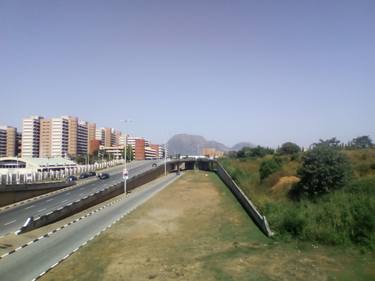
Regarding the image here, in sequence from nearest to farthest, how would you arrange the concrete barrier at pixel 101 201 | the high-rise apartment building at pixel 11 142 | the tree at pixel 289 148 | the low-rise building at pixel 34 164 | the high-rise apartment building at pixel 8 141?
the concrete barrier at pixel 101 201 < the low-rise building at pixel 34 164 < the tree at pixel 289 148 < the high-rise apartment building at pixel 8 141 < the high-rise apartment building at pixel 11 142

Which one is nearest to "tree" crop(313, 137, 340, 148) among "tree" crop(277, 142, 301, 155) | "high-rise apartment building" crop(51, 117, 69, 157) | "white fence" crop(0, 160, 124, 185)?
"white fence" crop(0, 160, 124, 185)

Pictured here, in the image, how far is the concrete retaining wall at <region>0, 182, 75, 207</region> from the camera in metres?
40.5

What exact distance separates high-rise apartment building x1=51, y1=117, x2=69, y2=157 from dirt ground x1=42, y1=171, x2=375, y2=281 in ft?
503

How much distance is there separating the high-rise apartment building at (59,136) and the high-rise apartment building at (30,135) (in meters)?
7.40

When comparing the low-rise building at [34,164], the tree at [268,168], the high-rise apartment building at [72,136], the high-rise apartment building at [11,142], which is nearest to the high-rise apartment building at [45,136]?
the high-rise apartment building at [72,136]

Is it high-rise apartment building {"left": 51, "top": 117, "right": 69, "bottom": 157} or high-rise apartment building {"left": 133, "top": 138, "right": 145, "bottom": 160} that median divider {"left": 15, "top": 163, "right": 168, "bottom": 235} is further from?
high-rise apartment building {"left": 51, "top": 117, "right": 69, "bottom": 157}

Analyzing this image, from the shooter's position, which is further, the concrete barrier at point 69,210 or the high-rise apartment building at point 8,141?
the high-rise apartment building at point 8,141

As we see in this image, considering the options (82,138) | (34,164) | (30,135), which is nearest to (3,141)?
(30,135)

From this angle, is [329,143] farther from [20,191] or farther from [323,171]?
[20,191]

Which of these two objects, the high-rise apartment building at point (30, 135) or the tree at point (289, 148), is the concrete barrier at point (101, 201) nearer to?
the tree at point (289, 148)

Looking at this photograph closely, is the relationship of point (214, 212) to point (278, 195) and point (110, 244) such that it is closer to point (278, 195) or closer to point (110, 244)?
point (278, 195)

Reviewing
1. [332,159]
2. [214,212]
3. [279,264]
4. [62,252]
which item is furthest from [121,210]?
[279,264]

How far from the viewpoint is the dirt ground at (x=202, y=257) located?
16.6 meters

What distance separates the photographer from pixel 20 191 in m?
43.9
